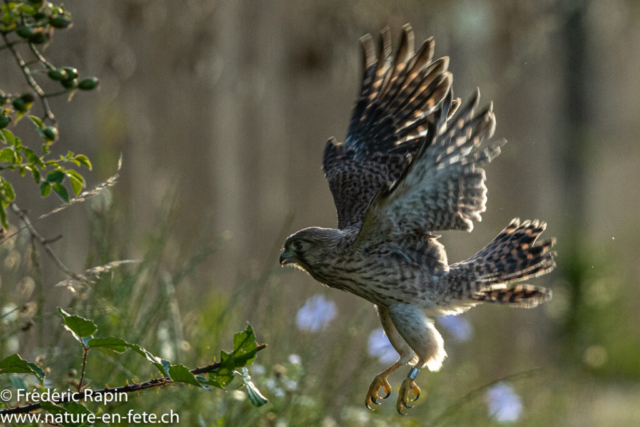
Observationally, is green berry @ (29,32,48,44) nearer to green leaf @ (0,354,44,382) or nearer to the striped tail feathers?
green leaf @ (0,354,44,382)

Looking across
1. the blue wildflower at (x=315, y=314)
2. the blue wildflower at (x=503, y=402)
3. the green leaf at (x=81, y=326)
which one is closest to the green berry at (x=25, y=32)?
the green leaf at (x=81, y=326)

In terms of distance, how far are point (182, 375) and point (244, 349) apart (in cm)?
11

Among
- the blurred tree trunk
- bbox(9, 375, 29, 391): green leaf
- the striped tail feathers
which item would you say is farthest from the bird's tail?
the blurred tree trunk

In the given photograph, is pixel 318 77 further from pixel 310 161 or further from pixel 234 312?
pixel 234 312

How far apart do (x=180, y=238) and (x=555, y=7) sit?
3.86 meters

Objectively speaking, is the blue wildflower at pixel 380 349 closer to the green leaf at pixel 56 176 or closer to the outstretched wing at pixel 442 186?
the outstretched wing at pixel 442 186

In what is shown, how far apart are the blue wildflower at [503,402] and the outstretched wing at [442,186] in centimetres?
158

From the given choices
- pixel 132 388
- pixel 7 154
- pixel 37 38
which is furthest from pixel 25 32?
pixel 132 388

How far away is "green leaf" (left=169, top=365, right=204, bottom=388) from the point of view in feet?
4.09

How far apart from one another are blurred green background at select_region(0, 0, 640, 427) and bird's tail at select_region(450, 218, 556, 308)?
441 mm

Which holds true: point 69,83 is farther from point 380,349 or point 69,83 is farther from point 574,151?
point 574,151

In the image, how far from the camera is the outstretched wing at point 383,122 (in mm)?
2469

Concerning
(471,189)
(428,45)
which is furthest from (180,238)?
(471,189)

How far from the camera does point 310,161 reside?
18.6ft
